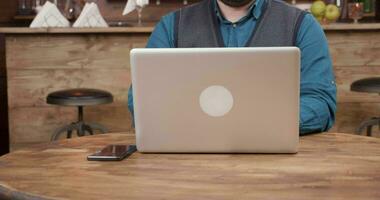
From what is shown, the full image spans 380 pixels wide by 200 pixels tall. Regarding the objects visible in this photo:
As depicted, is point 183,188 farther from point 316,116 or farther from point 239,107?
point 316,116

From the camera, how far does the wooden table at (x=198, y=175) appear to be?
115 centimetres

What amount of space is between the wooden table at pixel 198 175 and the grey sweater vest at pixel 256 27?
1.85ft

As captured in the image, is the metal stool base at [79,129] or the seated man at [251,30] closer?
the seated man at [251,30]

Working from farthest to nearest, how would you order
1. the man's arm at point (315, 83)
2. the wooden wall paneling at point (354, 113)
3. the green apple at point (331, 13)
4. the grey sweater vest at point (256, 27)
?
the green apple at point (331, 13), the wooden wall paneling at point (354, 113), the grey sweater vest at point (256, 27), the man's arm at point (315, 83)

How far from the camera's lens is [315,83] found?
186 cm

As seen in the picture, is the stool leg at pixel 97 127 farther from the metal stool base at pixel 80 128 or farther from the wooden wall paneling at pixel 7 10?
the wooden wall paneling at pixel 7 10

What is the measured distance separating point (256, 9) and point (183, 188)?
105 cm

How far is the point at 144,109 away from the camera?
139 cm

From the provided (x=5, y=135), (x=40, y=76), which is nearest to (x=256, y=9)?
(x=40, y=76)

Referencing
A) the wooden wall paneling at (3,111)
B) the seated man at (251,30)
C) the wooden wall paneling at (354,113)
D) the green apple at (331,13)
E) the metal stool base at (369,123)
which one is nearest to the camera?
the seated man at (251,30)

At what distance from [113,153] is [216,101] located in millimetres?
309

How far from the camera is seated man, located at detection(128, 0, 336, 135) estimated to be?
1935 mm

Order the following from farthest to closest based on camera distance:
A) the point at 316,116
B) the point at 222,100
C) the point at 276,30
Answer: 1. the point at 276,30
2. the point at 316,116
3. the point at 222,100

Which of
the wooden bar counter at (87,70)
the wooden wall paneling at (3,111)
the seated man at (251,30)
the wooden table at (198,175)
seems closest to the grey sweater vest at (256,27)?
the seated man at (251,30)
